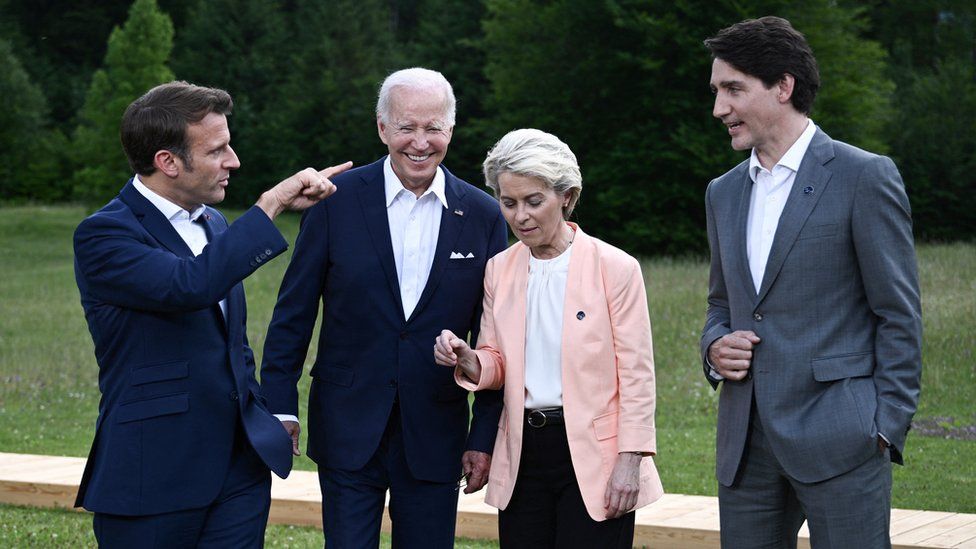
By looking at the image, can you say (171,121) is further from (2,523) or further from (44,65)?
(44,65)

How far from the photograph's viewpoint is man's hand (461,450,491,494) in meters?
4.25

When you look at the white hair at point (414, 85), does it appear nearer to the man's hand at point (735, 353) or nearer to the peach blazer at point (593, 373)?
the peach blazer at point (593, 373)

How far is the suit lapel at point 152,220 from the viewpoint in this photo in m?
3.80

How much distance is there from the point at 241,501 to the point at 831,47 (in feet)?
91.1

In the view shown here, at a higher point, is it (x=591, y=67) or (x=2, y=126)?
(x=591, y=67)

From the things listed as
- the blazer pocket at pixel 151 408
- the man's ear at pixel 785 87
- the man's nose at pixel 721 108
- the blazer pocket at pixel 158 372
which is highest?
the man's ear at pixel 785 87

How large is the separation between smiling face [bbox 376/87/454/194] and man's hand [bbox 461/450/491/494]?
1032mm

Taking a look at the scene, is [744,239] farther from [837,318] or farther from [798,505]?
[798,505]

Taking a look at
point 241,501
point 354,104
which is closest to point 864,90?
point 354,104

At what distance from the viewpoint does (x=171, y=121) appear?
376cm

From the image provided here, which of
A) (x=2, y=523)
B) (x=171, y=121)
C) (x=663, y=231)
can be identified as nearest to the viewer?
(x=171, y=121)

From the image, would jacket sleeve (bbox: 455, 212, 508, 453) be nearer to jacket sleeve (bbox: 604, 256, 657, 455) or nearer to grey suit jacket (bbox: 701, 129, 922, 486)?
jacket sleeve (bbox: 604, 256, 657, 455)

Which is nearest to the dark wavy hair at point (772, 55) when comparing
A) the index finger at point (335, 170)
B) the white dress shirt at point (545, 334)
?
the white dress shirt at point (545, 334)

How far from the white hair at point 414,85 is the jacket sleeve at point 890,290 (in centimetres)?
151
